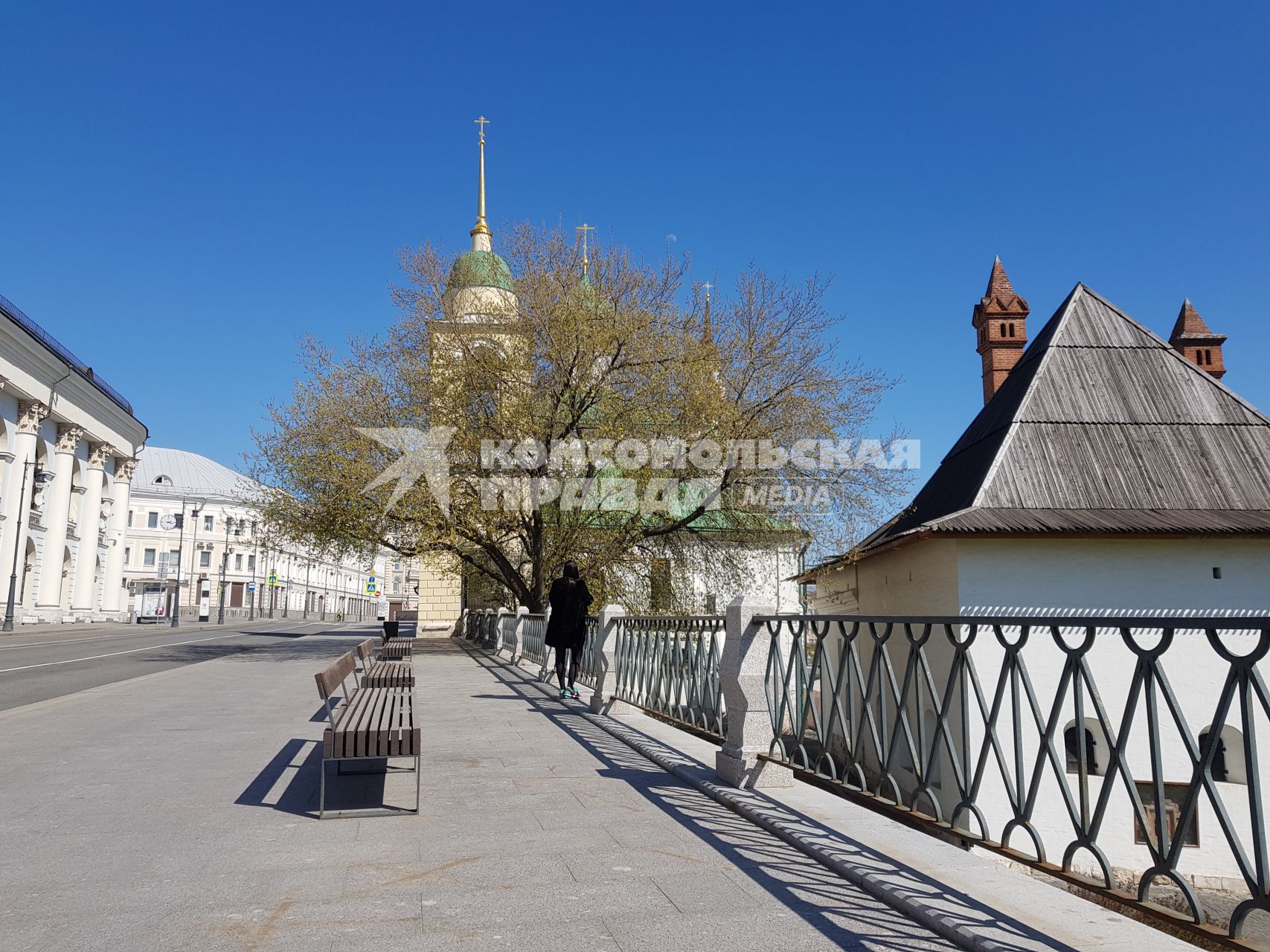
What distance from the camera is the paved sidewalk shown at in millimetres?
3682

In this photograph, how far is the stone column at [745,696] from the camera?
21.0ft

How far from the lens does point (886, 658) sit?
5.80 metres

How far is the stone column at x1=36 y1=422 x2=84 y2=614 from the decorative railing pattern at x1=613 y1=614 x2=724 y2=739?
43347mm

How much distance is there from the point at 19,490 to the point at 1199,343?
50.4 m

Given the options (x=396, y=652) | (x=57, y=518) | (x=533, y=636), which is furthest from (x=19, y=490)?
(x=396, y=652)

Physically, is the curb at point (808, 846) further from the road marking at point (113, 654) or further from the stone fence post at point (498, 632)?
the stone fence post at point (498, 632)

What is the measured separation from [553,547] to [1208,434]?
17.3m

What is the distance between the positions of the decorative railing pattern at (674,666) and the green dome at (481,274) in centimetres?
1439

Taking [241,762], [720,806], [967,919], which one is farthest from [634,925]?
[241,762]

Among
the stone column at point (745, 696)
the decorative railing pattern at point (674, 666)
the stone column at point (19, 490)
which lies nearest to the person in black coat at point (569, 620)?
the decorative railing pattern at point (674, 666)

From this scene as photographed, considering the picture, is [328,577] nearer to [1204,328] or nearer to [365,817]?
[1204,328]

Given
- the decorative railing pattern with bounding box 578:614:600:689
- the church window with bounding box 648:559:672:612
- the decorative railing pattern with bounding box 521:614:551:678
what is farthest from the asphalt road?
the church window with bounding box 648:559:672:612

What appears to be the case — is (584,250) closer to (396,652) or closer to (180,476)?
(396,652)

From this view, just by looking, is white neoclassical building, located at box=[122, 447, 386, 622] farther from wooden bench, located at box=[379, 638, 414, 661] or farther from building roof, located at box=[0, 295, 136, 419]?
wooden bench, located at box=[379, 638, 414, 661]
